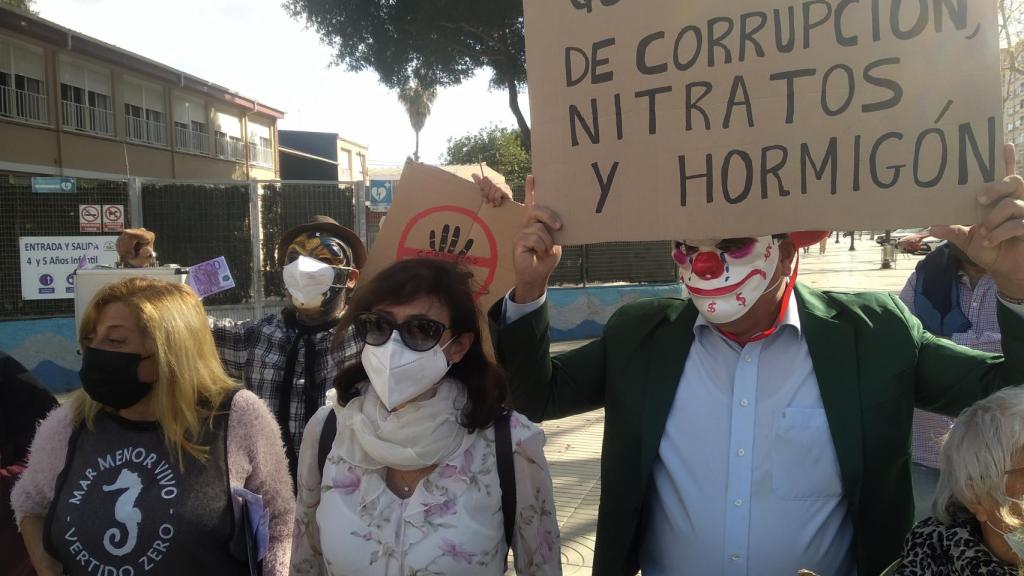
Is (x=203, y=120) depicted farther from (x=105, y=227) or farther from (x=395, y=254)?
(x=395, y=254)

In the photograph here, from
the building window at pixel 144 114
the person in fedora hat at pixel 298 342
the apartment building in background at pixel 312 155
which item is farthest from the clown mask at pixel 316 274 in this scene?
the apartment building in background at pixel 312 155

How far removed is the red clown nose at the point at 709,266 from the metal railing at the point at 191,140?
87.3ft

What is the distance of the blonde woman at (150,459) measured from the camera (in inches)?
86.4

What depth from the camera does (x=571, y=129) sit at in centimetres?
205

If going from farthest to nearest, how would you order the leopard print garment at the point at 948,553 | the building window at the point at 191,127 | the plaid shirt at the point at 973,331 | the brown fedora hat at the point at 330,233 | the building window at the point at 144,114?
the building window at the point at 191,127, the building window at the point at 144,114, the plaid shirt at the point at 973,331, the brown fedora hat at the point at 330,233, the leopard print garment at the point at 948,553

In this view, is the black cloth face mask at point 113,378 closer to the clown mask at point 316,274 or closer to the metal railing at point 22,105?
the clown mask at point 316,274

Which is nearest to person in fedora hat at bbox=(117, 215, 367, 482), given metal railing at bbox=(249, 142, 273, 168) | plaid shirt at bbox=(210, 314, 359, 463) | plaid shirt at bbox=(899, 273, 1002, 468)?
plaid shirt at bbox=(210, 314, 359, 463)

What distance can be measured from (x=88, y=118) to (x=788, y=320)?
24.1 m

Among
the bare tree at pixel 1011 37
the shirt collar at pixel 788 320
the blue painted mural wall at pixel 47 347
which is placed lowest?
the blue painted mural wall at pixel 47 347

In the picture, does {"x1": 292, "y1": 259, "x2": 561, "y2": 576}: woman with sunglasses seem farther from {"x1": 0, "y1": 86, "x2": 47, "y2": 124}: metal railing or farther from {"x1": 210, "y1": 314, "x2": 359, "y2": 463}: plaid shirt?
{"x1": 0, "y1": 86, "x2": 47, "y2": 124}: metal railing

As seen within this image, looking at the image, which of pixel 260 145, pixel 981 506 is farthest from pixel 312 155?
pixel 981 506

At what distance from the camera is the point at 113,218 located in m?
9.98

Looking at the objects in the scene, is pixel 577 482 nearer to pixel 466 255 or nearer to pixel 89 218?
pixel 466 255

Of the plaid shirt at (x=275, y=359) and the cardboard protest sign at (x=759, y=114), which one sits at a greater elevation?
the cardboard protest sign at (x=759, y=114)
